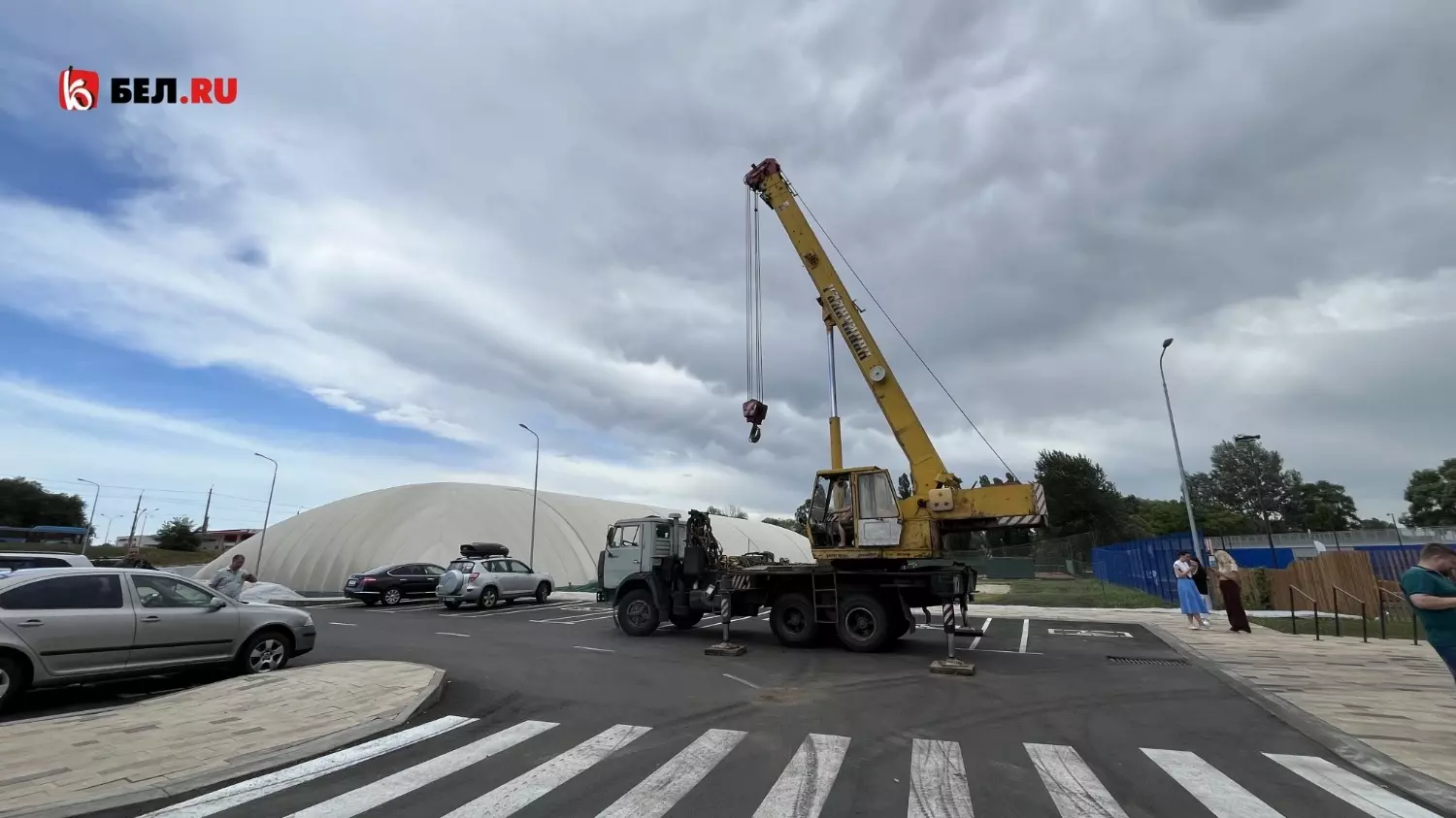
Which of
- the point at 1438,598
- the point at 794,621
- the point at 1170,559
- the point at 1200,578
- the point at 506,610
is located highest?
the point at 1170,559

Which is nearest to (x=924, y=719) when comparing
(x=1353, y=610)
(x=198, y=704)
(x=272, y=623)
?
(x=198, y=704)

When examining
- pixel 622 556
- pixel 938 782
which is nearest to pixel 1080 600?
pixel 622 556

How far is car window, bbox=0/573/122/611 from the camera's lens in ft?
23.2

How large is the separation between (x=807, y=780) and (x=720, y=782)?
26.8 inches

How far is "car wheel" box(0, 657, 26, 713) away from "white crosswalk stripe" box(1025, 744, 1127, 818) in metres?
10.2

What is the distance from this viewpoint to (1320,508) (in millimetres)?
89750

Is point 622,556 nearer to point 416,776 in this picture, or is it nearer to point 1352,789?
point 416,776

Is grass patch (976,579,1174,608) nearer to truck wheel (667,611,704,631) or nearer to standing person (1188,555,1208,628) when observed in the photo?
standing person (1188,555,1208,628)

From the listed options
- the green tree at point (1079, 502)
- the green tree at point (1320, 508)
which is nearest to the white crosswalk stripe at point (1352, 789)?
the green tree at point (1079, 502)

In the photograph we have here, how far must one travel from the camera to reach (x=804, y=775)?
5223mm

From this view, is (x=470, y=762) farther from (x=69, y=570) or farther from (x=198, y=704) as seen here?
(x=69, y=570)

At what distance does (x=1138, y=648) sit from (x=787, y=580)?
697cm

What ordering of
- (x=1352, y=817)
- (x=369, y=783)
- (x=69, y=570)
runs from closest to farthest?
(x=1352, y=817), (x=369, y=783), (x=69, y=570)

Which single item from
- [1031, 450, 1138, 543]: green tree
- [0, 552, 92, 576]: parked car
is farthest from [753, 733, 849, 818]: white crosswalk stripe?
[1031, 450, 1138, 543]: green tree
